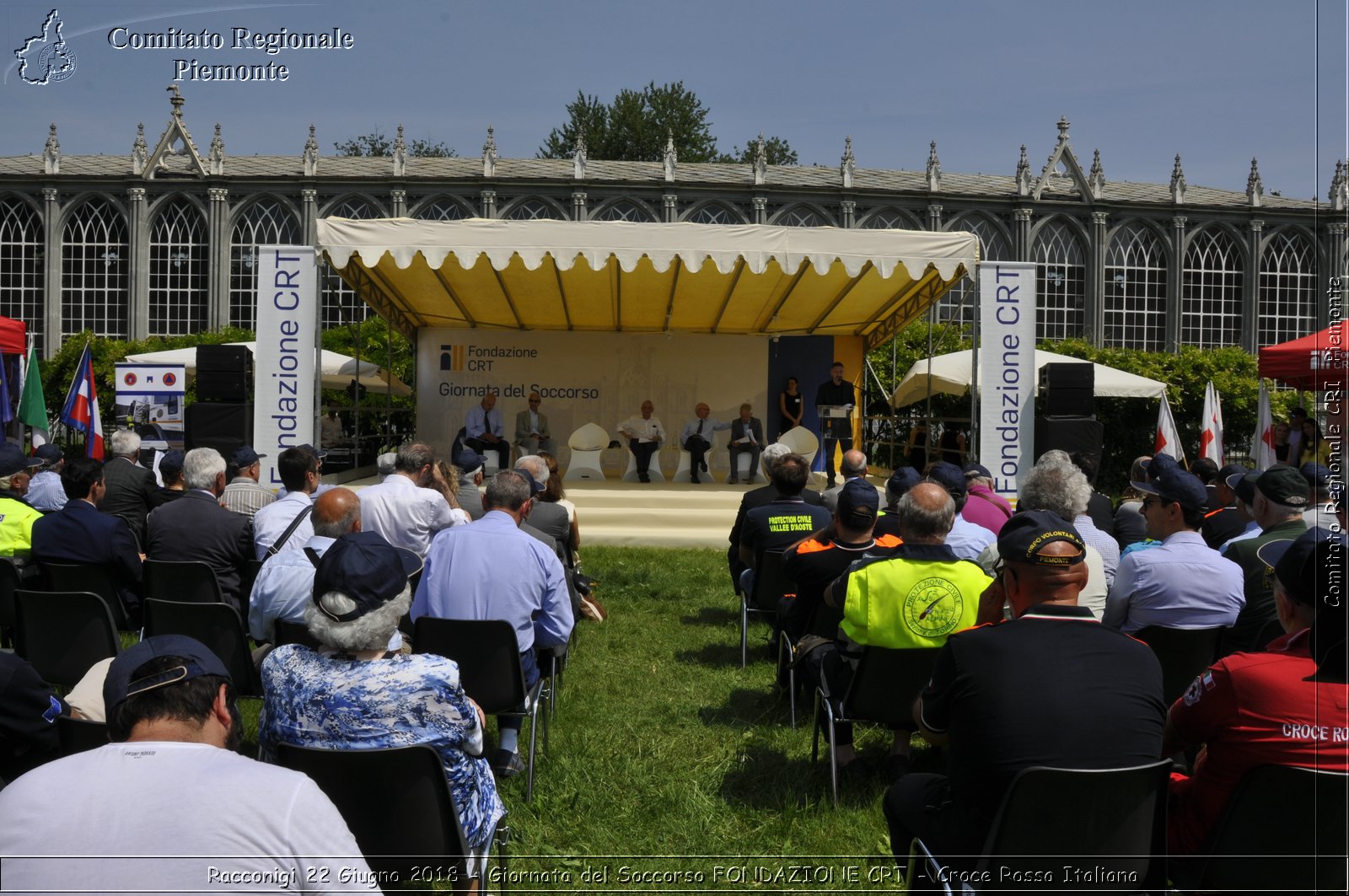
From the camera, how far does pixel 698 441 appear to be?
1440cm

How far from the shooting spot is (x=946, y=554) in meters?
3.88

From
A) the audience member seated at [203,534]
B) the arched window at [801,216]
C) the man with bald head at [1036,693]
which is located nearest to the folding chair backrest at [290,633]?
the audience member seated at [203,534]

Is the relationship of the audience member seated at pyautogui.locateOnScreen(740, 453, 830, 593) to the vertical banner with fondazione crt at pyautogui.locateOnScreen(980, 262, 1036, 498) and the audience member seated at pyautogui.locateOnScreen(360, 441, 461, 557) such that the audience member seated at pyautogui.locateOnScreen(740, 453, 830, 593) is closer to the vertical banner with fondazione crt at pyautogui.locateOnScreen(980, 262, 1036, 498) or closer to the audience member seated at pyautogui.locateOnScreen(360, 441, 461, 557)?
the audience member seated at pyautogui.locateOnScreen(360, 441, 461, 557)

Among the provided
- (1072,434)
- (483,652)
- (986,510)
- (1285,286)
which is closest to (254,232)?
(1072,434)

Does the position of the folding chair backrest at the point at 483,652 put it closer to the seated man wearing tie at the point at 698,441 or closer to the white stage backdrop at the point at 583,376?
the seated man wearing tie at the point at 698,441

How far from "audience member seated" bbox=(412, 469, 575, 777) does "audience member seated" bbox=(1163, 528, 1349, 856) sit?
2.32m

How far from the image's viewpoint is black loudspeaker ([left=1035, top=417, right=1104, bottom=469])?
34.2ft

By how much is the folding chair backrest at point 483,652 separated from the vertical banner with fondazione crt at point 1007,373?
283 inches

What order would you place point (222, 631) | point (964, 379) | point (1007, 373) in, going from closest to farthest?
point (222, 631) → point (1007, 373) → point (964, 379)

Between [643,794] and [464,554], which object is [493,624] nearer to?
[464,554]

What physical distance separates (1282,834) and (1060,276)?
38.3 m

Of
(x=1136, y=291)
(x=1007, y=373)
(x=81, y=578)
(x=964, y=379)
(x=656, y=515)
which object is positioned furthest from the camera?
(x=1136, y=291)

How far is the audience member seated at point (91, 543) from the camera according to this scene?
16.2ft

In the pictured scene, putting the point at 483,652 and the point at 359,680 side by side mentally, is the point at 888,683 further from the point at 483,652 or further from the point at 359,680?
the point at 359,680
